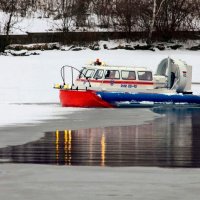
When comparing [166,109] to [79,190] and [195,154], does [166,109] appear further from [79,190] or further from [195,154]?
[79,190]

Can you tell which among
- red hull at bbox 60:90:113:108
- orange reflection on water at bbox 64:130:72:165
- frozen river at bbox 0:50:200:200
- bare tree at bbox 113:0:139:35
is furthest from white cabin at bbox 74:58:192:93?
bare tree at bbox 113:0:139:35

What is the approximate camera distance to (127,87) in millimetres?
27984

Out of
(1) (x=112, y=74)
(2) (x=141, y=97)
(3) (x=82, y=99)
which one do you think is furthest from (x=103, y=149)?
(1) (x=112, y=74)

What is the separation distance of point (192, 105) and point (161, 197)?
55.1 ft

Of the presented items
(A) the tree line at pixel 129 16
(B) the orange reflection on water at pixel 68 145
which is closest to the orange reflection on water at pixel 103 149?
(B) the orange reflection on water at pixel 68 145

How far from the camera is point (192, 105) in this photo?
27984 mm

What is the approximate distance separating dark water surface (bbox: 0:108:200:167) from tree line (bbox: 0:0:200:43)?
97.4ft

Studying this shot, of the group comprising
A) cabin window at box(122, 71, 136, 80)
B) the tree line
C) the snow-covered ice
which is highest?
the tree line

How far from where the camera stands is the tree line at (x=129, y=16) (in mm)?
50375

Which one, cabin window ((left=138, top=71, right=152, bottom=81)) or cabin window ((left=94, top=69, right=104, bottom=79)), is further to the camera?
cabin window ((left=138, top=71, right=152, bottom=81))

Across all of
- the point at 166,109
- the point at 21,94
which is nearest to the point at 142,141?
the point at 166,109

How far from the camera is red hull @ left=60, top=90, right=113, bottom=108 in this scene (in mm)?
26766

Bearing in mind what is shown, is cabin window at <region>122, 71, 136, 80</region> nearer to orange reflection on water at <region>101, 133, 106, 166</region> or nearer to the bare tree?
orange reflection on water at <region>101, 133, 106, 166</region>

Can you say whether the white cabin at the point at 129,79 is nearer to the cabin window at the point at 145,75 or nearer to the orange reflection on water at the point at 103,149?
the cabin window at the point at 145,75
